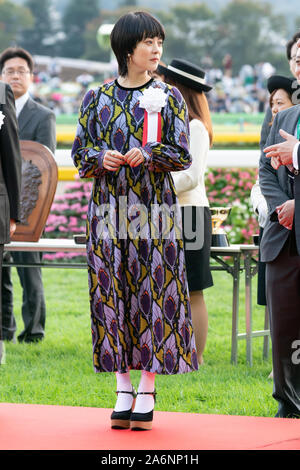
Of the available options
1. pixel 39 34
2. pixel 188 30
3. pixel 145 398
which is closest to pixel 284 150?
pixel 145 398

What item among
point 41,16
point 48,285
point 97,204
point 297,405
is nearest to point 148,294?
point 97,204

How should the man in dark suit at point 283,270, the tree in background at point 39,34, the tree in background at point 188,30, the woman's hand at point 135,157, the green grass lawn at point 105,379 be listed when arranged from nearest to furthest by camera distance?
the woman's hand at point 135,157
the man in dark suit at point 283,270
the green grass lawn at point 105,379
the tree in background at point 188,30
the tree in background at point 39,34

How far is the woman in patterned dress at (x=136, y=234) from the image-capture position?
12.8 ft

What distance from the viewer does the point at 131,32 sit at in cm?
396

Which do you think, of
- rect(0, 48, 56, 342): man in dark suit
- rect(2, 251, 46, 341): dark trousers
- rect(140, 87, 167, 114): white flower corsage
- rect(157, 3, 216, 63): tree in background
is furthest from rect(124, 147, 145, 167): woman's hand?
rect(157, 3, 216, 63): tree in background

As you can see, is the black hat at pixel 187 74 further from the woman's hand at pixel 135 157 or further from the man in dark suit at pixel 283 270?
the woman's hand at pixel 135 157

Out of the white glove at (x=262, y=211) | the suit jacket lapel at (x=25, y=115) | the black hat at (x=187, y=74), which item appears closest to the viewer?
the white glove at (x=262, y=211)

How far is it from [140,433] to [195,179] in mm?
1961

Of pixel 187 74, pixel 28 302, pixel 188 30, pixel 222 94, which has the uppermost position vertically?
pixel 188 30

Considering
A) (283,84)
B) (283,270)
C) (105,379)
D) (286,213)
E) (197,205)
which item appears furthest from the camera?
(105,379)

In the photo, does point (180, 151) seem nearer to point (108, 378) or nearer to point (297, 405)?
point (297, 405)

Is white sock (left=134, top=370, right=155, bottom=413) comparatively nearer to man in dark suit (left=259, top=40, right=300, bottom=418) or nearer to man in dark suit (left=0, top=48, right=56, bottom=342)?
man in dark suit (left=259, top=40, right=300, bottom=418)

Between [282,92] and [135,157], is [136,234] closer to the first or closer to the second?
[135,157]

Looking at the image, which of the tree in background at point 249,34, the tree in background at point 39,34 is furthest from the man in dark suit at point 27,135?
the tree in background at point 39,34
